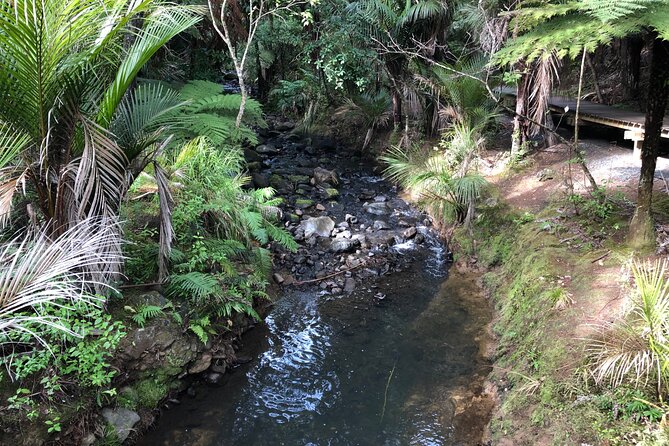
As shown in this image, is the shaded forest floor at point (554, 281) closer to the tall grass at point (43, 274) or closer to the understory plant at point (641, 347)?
the understory plant at point (641, 347)

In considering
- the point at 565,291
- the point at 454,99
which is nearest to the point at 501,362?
the point at 565,291

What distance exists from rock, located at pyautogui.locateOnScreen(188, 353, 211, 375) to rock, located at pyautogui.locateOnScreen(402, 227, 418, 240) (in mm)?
4309

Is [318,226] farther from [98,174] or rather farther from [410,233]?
[98,174]

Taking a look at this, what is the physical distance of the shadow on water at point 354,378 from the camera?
4047mm

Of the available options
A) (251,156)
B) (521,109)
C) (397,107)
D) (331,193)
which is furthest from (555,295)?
(251,156)

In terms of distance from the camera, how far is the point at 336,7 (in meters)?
11.7

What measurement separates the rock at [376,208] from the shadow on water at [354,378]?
2.84m

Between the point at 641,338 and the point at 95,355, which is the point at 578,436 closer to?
the point at 641,338

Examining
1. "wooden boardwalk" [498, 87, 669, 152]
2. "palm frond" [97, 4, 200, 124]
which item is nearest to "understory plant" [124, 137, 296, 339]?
"palm frond" [97, 4, 200, 124]

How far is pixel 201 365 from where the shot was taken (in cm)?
463

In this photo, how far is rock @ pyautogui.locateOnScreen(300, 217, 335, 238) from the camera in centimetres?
796

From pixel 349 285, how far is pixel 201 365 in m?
2.58

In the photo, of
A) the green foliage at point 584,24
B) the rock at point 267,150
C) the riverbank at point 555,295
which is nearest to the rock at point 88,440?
the riverbank at point 555,295

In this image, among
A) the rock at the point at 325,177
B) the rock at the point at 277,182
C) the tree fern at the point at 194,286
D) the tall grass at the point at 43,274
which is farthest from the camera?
the rock at the point at 325,177
